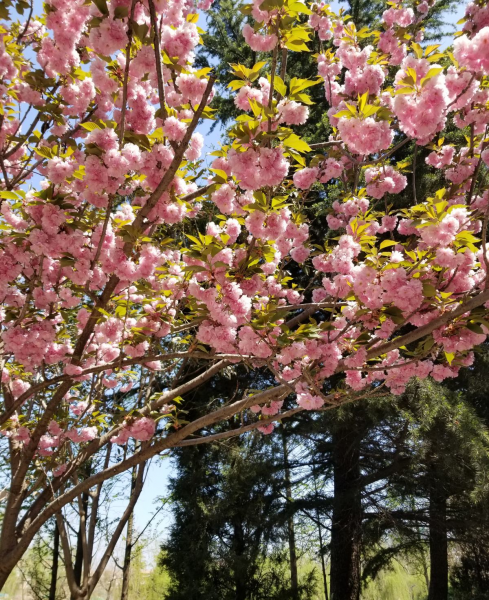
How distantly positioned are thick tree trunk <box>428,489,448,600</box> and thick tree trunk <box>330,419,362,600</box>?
3.10 feet

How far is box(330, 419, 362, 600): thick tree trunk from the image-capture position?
6.49 meters

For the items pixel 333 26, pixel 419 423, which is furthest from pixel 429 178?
pixel 419 423

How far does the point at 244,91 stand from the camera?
2164mm

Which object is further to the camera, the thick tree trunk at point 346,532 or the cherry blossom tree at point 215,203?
the thick tree trunk at point 346,532

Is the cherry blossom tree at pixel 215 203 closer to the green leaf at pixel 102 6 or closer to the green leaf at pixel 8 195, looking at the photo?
the green leaf at pixel 102 6

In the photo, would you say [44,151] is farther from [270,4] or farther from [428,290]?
[428,290]

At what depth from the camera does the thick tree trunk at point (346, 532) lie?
21.3ft

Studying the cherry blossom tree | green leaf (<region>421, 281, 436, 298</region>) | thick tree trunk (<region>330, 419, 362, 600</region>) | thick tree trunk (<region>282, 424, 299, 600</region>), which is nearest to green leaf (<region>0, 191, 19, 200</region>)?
the cherry blossom tree

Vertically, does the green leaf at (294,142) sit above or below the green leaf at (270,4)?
below

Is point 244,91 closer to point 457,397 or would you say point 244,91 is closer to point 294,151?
point 294,151

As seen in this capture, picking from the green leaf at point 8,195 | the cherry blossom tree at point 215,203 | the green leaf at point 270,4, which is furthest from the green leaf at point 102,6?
the green leaf at point 8,195

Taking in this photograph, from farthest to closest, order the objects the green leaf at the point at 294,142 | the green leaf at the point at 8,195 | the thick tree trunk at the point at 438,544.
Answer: the thick tree trunk at the point at 438,544, the green leaf at the point at 8,195, the green leaf at the point at 294,142

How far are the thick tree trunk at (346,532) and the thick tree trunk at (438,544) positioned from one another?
94cm

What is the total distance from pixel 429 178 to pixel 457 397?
9.26ft
